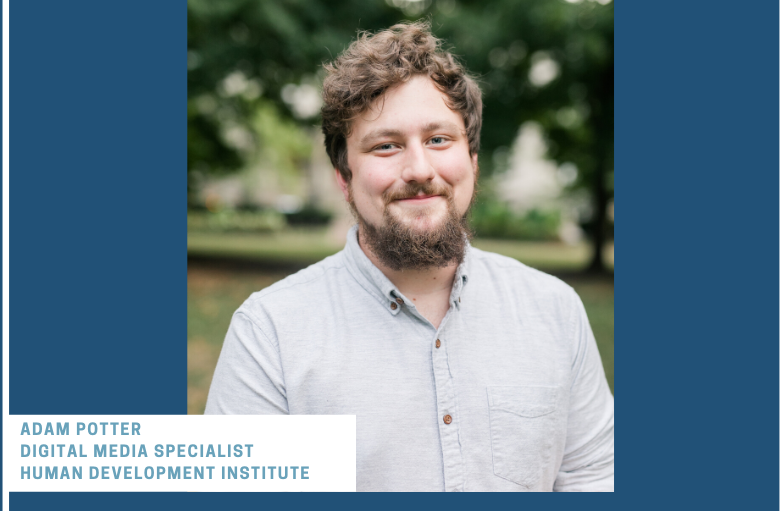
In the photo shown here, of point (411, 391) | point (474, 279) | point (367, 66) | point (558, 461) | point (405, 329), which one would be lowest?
point (558, 461)

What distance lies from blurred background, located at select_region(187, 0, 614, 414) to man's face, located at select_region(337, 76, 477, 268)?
987 millimetres

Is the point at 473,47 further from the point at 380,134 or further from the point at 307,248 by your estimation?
the point at 307,248

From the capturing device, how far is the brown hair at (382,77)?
8.09 ft

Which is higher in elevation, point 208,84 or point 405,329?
point 208,84

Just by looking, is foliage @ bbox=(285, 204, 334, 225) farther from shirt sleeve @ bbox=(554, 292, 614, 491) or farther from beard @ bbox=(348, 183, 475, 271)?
shirt sleeve @ bbox=(554, 292, 614, 491)

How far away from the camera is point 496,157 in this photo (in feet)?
37.1

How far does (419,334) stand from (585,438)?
0.84 meters

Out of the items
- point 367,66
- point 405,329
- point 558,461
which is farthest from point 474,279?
point 367,66

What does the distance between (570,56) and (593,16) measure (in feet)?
2.46

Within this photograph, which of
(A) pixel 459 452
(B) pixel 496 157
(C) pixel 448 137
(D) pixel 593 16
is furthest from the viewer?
(B) pixel 496 157

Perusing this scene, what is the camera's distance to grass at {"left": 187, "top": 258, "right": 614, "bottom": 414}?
6.92 meters

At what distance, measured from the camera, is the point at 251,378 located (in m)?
2.25

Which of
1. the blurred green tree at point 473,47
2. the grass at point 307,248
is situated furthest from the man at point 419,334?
the grass at point 307,248

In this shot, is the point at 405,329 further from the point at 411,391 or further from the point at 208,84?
the point at 208,84
